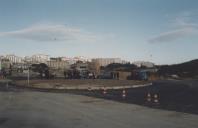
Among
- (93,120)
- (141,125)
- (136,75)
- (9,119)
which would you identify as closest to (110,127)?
(141,125)

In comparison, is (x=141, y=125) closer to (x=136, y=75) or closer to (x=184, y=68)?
(x=136, y=75)

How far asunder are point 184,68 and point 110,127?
484 feet

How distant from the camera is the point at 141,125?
14742mm

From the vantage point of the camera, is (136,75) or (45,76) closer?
(136,75)

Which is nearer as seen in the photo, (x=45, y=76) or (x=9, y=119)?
(x=9, y=119)

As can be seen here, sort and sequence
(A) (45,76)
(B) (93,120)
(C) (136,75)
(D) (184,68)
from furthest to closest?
(D) (184,68) < (A) (45,76) < (C) (136,75) < (B) (93,120)

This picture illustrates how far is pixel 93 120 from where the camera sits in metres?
16.6

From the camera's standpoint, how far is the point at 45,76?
95.3 metres

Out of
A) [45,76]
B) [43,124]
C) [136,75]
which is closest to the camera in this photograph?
[43,124]

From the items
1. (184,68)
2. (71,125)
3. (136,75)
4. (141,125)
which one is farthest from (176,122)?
(184,68)

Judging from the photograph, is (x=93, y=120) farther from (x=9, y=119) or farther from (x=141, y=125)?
(x=9, y=119)

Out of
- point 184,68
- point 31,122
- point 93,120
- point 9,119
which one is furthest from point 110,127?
point 184,68

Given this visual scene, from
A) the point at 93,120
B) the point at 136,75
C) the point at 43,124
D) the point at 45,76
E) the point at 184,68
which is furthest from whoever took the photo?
the point at 184,68

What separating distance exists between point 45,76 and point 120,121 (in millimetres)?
80357
